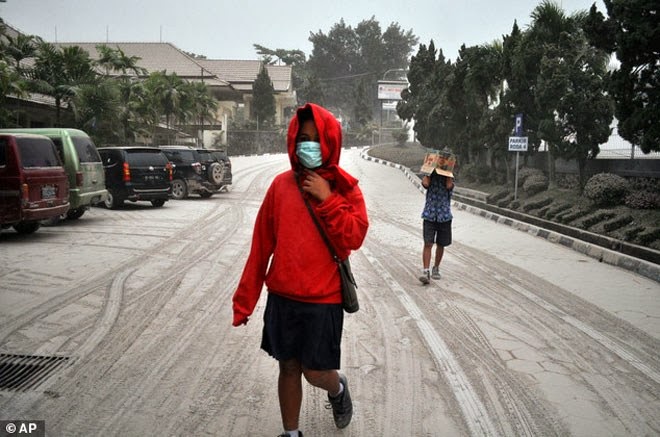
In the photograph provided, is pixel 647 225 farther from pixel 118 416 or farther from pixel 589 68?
pixel 118 416

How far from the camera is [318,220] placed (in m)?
2.97

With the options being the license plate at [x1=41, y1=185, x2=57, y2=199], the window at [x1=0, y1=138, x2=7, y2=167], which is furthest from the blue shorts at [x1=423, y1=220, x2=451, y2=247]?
the window at [x1=0, y1=138, x2=7, y2=167]

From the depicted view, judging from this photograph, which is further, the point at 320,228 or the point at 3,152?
the point at 3,152

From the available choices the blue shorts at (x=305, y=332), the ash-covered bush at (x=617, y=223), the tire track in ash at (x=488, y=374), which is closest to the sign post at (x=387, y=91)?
the ash-covered bush at (x=617, y=223)

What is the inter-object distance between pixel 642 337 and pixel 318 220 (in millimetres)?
4258

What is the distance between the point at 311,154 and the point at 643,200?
38.2 ft

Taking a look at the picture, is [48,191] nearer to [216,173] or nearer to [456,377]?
[456,377]

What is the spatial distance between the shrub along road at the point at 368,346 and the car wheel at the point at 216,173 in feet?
30.6

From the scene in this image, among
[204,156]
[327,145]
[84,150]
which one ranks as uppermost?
[327,145]

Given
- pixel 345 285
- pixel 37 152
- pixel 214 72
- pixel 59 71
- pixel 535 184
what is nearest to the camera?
pixel 345 285

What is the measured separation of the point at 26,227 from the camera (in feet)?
36.5

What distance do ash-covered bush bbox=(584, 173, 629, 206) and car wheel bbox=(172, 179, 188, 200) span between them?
12393 millimetres

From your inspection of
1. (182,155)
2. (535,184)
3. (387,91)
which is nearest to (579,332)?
(535,184)

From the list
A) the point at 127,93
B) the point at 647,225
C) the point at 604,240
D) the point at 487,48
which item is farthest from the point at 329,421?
the point at 127,93
